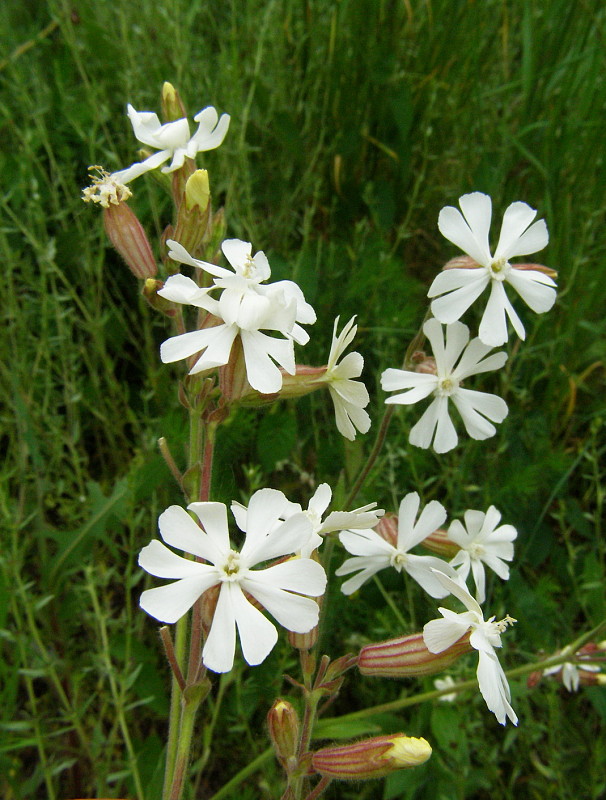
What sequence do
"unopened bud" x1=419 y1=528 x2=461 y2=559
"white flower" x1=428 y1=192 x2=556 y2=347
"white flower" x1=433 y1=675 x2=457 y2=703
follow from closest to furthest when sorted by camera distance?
"white flower" x1=428 y1=192 x2=556 y2=347
"unopened bud" x1=419 y1=528 x2=461 y2=559
"white flower" x1=433 y1=675 x2=457 y2=703

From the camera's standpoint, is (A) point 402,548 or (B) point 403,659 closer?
(B) point 403,659

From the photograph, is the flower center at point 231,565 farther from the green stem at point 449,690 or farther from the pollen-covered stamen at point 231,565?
the green stem at point 449,690

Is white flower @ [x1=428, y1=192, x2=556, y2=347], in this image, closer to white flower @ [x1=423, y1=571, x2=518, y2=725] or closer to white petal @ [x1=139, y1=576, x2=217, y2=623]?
white flower @ [x1=423, y1=571, x2=518, y2=725]

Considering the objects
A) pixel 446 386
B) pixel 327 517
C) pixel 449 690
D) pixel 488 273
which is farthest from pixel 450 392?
pixel 449 690

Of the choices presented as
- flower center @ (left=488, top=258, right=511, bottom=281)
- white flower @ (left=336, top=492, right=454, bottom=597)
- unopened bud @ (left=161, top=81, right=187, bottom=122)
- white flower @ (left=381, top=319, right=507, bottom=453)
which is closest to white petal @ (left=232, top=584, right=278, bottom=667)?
white flower @ (left=336, top=492, right=454, bottom=597)

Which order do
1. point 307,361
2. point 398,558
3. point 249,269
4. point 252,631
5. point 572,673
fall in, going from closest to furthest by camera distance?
point 252,631, point 249,269, point 398,558, point 572,673, point 307,361

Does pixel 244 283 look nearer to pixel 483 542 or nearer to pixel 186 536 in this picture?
pixel 186 536

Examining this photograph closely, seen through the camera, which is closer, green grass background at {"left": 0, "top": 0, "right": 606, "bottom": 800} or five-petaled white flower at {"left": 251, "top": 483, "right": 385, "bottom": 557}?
five-petaled white flower at {"left": 251, "top": 483, "right": 385, "bottom": 557}
